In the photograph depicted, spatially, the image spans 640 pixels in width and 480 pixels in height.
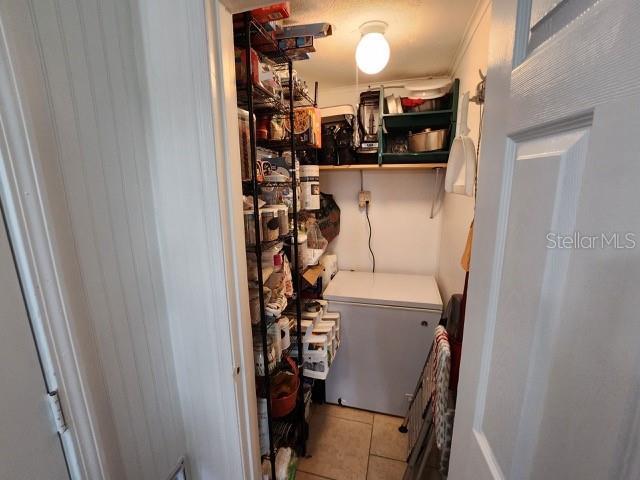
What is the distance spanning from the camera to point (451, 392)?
1.05 meters

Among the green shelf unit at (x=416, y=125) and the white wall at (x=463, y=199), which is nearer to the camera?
the white wall at (x=463, y=199)

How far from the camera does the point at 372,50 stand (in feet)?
4.36

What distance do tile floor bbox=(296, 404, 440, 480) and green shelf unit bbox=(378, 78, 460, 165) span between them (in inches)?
74.1

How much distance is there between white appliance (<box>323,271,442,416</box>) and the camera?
180 cm

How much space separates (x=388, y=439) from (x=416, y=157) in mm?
1960

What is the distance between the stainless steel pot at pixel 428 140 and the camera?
1.84 m

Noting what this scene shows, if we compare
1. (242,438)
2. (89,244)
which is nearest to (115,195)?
(89,244)

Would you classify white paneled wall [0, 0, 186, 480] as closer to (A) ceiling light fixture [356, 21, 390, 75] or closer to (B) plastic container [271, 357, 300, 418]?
(B) plastic container [271, 357, 300, 418]

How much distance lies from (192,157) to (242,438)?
90cm

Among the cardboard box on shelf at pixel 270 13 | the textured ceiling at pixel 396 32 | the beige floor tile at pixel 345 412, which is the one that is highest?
the textured ceiling at pixel 396 32

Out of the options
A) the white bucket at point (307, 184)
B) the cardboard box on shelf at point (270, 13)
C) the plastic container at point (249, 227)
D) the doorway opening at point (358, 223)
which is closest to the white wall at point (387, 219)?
the doorway opening at point (358, 223)

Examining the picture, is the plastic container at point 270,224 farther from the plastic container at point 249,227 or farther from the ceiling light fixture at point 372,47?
the ceiling light fixture at point 372,47

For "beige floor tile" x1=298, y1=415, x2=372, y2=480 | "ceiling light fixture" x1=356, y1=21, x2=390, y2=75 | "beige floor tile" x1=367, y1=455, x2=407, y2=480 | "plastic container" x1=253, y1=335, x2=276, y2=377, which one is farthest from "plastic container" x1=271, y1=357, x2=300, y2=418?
"ceiling light fixture" x1=356, y1=21, x2=390, y2=75

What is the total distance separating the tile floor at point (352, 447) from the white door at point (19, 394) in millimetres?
1518
